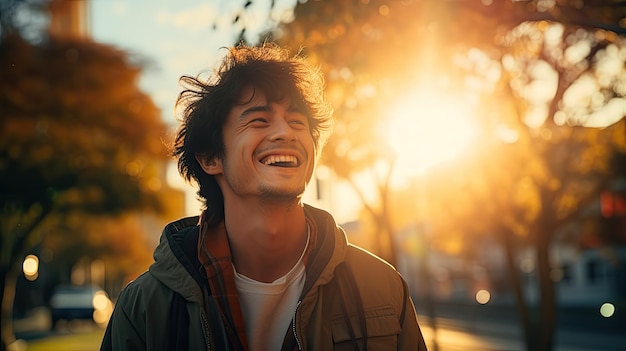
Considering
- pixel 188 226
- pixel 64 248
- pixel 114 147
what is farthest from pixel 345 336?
pixel 64 248

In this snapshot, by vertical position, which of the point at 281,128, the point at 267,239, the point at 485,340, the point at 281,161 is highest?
the point at 485,340

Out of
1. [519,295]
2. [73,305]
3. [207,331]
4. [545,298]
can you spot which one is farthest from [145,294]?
[73,305]

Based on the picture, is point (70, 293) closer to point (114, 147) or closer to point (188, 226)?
point (114, 147)

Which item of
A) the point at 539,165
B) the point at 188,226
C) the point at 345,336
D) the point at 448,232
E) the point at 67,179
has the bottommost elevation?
the point at 345,336

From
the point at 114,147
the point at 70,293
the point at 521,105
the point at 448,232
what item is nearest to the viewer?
the point at 521,105

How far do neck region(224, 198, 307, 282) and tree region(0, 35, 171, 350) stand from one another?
18260mm

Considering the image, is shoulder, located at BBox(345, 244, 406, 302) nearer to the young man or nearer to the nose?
the young man

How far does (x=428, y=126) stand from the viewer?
20.4m

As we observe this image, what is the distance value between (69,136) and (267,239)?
2260 centimetres

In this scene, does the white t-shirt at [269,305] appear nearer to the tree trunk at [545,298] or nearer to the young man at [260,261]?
the young man at [260,261]

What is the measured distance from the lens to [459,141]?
67.8ft

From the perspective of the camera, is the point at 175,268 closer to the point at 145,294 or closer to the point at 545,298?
the point at 145,294

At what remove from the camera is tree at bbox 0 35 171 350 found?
23422mm

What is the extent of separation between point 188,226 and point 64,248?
71510 mm
